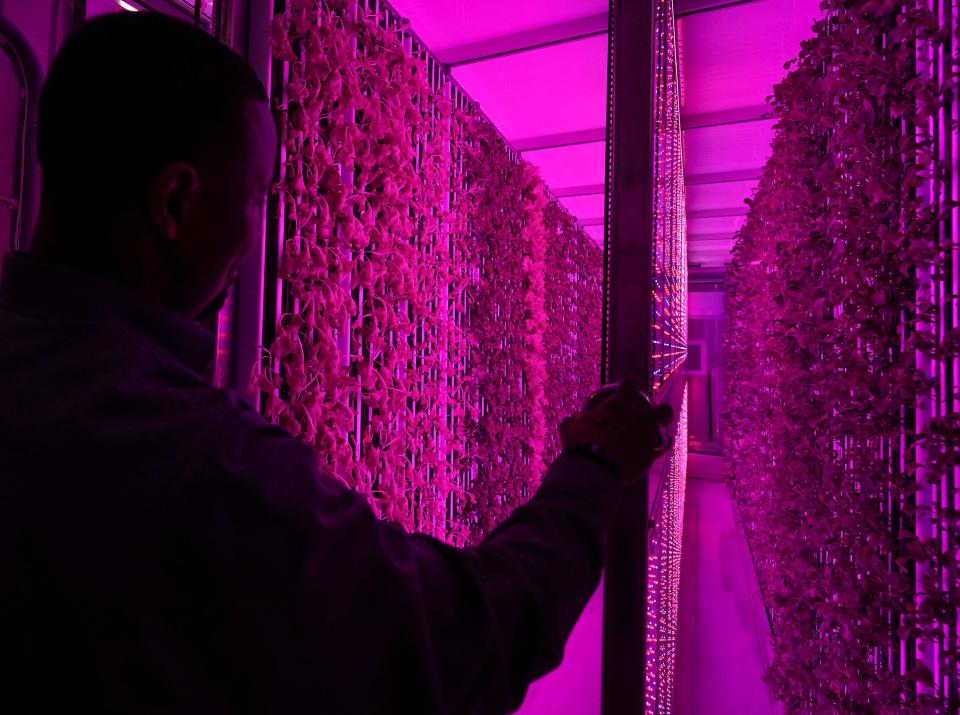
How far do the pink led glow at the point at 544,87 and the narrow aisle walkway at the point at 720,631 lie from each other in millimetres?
3291

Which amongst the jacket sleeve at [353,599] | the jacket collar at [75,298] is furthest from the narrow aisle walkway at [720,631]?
the jacket collar at [75,298]

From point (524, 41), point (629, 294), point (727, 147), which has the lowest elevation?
point (629, 294)

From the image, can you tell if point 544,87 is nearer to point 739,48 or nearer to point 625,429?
point 739,48

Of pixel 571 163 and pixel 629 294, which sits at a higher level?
pixel 571 163

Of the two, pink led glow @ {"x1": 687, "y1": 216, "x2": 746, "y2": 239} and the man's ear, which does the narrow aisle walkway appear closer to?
the man's ear

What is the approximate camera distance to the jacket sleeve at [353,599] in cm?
44

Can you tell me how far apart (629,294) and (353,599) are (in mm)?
683

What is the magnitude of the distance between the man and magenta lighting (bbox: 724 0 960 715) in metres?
1.07

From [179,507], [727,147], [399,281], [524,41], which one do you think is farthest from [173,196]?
[727,147]

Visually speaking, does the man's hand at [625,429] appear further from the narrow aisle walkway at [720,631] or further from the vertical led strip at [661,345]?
the narrow aisle walkway at [720,631]

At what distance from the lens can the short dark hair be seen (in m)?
0.53

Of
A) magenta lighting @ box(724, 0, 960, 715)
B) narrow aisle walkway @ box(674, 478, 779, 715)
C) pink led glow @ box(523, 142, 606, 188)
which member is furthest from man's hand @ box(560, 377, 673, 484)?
pink led glow @ box(523, 142, 606, 188)

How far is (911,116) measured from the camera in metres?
1.26

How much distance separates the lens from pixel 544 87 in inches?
128
